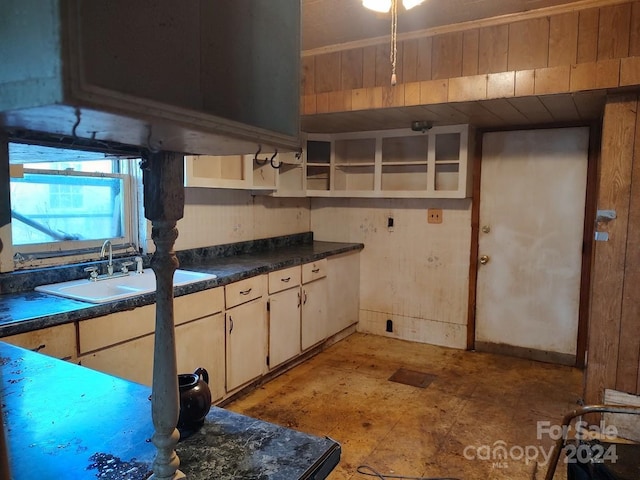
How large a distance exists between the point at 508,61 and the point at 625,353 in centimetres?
182

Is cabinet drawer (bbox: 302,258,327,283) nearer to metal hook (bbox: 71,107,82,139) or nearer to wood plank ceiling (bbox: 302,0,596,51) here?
wood plank ceiling (bbox: 302,0,596,51)

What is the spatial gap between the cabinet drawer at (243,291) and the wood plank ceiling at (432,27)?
4.43ft

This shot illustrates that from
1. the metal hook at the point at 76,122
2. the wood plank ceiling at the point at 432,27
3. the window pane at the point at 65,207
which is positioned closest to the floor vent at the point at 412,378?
the wood plank ceiling at the point at 432,27

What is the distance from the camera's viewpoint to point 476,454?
2.39 metres

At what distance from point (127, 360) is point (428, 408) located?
187 centimetres

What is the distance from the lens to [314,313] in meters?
3.71

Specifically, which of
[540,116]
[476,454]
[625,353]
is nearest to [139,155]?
[476,454]

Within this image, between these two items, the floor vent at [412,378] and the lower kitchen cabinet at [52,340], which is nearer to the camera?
the lower kitchen cabinet at [52,340]

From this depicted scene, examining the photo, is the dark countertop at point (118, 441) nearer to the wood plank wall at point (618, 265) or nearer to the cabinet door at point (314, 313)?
the wood plank wall at point (618, 265)

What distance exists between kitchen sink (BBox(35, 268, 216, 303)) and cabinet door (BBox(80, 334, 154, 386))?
0.80 feet

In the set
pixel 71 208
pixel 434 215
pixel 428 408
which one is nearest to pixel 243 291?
pixel 71 208

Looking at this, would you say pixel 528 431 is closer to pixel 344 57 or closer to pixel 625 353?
pixel 625 353

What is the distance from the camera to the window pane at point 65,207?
92.6 inches

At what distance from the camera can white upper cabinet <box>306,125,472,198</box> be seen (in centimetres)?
379
